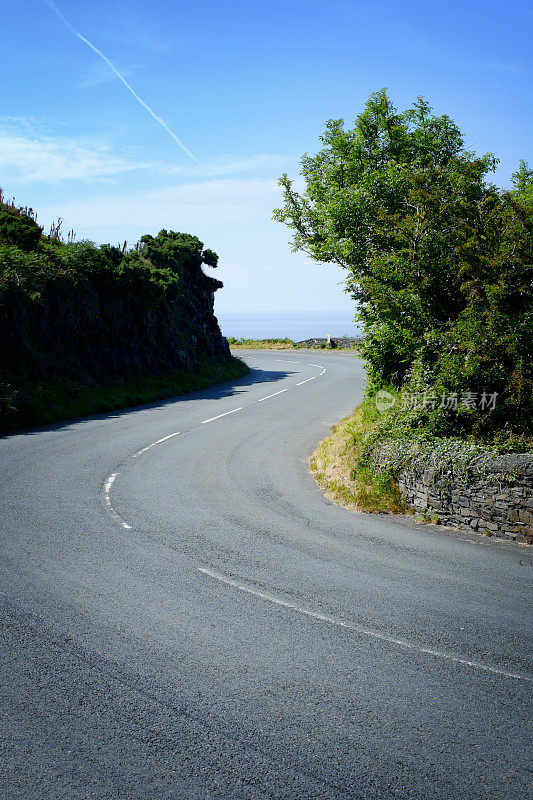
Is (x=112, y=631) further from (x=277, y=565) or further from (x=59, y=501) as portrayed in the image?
(x=59, y=501)

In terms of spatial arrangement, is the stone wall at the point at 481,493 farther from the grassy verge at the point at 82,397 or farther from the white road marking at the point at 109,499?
the grassy verge at the point at 82,397

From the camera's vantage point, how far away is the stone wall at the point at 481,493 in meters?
8.59

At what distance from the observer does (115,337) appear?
2475 centimetres

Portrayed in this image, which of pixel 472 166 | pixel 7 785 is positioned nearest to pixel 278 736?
pixel 7 785

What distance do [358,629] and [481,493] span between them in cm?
416

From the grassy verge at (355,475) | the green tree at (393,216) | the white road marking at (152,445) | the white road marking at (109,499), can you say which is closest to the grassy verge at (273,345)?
the green tree at (393,216)

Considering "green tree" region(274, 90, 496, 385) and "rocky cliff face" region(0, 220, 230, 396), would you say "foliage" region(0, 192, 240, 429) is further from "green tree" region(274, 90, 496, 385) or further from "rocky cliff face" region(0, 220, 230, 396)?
"green tree" region(274, 90, 496, 385)

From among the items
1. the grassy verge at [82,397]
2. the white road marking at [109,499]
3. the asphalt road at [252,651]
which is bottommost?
the asphalt road at [252,651]

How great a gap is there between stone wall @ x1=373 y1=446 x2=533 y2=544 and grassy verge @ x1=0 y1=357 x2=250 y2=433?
1309 centimetres

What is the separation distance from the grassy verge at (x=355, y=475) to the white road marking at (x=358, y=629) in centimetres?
417

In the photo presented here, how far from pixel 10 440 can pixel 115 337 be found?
10285mm

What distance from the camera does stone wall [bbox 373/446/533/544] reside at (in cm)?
859

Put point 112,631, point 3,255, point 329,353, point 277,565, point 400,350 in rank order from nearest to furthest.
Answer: point 112,631 < point 277,565 < point 400,350 < point 3,255 < point 329,353

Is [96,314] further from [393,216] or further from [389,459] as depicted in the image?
[389,459]
